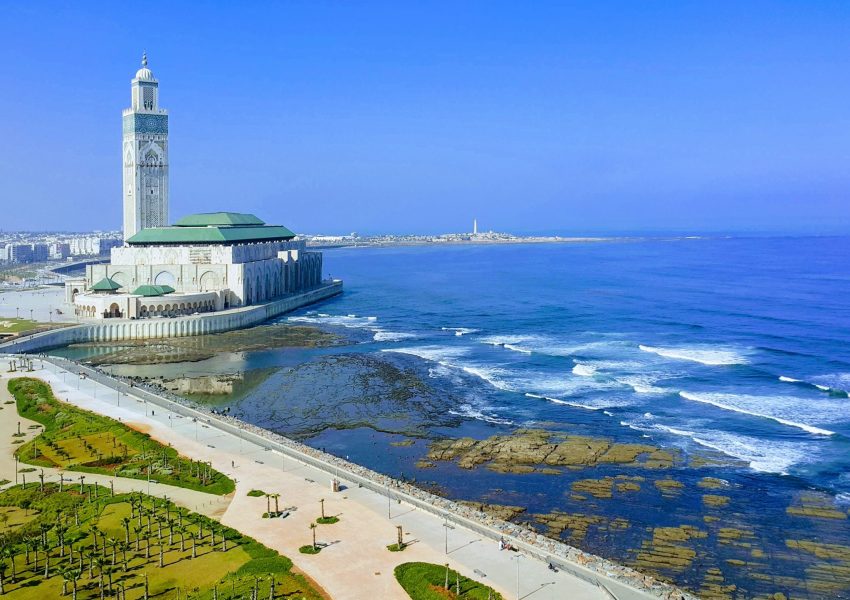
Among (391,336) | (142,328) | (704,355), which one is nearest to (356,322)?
(391,336)

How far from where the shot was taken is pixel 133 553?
32.8 meters

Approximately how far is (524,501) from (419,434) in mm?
13198

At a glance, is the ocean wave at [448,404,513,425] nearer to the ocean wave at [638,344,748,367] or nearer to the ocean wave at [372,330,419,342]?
the ocean wave at [638,344,748,367]

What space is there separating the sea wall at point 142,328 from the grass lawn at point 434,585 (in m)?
63.4

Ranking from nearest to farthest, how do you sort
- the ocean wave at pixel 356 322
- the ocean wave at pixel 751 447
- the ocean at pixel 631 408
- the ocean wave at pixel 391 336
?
the ocean at pixel 631 408 < the ocean wave at pixel 751 447 < the ocean wave at pixel 391 336 < the ocean wave at pixel 356 322

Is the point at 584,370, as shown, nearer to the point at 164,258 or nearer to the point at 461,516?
the point at 461,516

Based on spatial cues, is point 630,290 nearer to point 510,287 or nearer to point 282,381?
point 510,287

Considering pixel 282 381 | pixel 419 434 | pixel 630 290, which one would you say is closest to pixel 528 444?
pixel 419 434

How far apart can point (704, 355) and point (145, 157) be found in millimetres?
84968

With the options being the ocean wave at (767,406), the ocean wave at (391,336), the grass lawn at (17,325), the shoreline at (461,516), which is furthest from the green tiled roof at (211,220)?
the ocean wave at (767,406)

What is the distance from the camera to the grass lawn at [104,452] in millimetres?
41594

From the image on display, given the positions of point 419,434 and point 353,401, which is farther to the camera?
point 353,401

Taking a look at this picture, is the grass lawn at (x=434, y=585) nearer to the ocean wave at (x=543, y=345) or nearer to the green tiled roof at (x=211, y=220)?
the ocean wave at (x=543, y=345)

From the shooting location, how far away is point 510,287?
491ft
